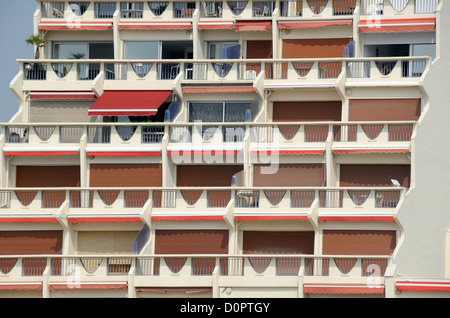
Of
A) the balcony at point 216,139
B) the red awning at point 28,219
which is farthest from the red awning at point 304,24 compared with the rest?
the red awning at point 28,219

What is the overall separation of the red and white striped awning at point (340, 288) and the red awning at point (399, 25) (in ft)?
40.5

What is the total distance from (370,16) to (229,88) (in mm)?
7033

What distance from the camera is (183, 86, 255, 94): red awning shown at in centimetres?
4750

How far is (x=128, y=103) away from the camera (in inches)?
1874

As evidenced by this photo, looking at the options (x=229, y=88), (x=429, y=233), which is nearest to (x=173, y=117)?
(x=229, y=88)

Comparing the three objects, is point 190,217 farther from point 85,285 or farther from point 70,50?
point 70,50

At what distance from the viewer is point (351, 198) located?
43.9 metres

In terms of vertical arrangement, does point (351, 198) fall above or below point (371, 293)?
above

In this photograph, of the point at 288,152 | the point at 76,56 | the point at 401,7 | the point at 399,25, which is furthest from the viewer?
the point at 76,56

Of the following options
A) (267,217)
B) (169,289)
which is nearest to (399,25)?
(267,217)

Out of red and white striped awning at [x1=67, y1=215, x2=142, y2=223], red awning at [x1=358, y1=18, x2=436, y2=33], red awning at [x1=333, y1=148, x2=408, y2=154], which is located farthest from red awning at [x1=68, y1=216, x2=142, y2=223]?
red awning at [x1=358, y1=18, x2=436, y2=33]

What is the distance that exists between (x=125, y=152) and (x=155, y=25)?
740cm
